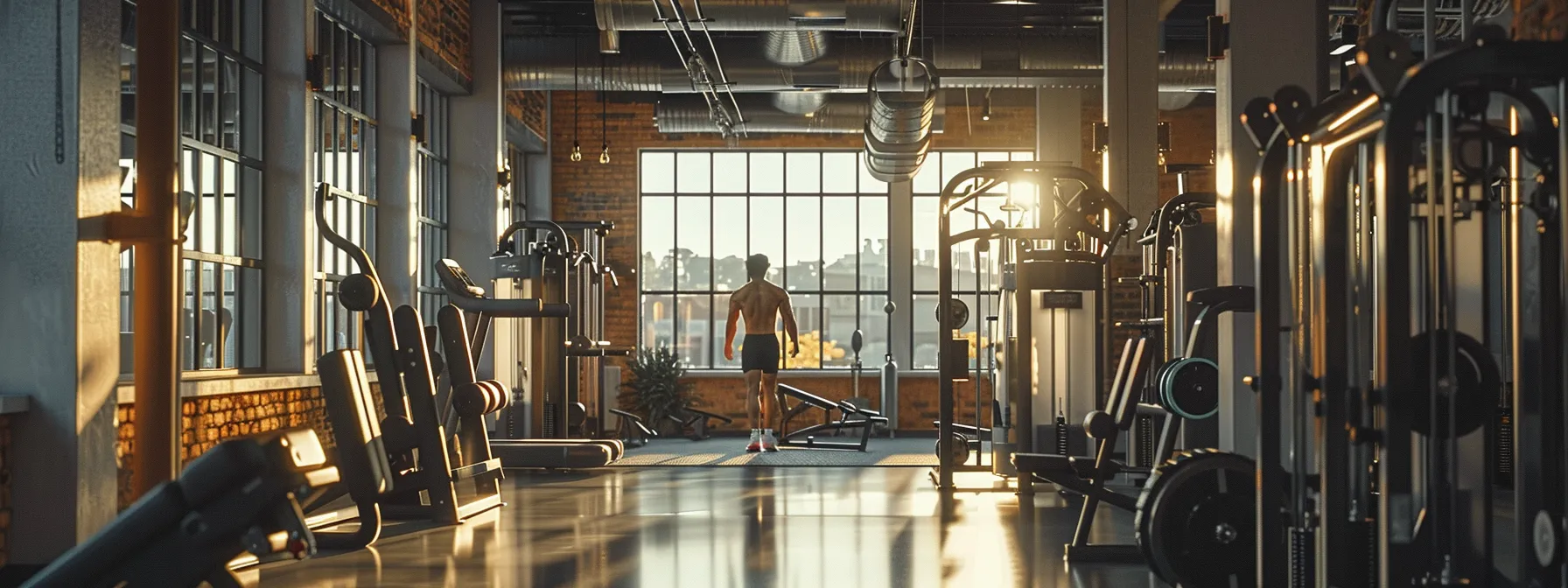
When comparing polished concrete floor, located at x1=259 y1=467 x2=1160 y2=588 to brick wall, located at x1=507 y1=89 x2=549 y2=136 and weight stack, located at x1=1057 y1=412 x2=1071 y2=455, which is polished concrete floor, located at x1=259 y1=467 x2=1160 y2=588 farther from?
brick wall, located at x1=507 y1=89 x2=549 y2=136

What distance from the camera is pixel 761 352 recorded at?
11805 mm

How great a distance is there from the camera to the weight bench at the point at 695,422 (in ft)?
43.9

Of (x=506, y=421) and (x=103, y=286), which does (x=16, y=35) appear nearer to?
(x=103, y=286)

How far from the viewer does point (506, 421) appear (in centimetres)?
1141

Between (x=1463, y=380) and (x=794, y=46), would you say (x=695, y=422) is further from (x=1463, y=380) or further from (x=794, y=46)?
(x=1463, y=380)

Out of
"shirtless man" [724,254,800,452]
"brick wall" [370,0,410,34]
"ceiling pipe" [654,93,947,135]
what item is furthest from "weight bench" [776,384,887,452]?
"brick wall" [370,0,410,34]

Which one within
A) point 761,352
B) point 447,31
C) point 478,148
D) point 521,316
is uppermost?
point 447,31

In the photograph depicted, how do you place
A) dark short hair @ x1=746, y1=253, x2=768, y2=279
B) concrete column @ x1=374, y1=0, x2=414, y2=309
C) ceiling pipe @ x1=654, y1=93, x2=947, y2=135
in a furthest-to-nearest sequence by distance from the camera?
1. ceiling pipe @ x1=654, y1=93, x2=947, y2=135
2. dark short hair @ x1=746, y1=253, x2=768, y2=279
3. concrete column @ x1=374, y1=0, x2=414, y2=309

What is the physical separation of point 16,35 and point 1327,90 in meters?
5.30

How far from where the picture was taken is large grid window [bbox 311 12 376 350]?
8.22m

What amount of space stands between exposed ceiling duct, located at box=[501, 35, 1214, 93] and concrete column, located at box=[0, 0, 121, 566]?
655 cm

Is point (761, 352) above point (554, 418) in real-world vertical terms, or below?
above

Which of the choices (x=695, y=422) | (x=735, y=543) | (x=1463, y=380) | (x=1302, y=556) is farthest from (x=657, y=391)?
(x=1463, y=380)

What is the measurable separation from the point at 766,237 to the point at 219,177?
27.5 feet
